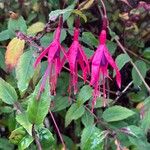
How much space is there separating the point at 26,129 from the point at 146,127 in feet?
0.87

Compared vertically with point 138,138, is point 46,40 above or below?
above

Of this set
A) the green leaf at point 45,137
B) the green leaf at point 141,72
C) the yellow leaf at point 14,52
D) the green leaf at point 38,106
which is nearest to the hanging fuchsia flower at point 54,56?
the green leaf at point 38,106

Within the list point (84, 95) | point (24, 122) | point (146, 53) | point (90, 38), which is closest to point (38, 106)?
point (24, 122)

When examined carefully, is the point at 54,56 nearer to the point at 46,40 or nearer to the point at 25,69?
the point at 25,69

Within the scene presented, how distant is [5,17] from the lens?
1.18 meters

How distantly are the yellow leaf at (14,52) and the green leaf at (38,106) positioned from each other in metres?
0.19

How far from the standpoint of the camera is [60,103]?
3.28ft

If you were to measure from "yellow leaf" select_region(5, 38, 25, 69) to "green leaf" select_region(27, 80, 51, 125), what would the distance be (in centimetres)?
19

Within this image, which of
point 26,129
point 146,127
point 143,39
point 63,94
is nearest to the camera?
point 26,129

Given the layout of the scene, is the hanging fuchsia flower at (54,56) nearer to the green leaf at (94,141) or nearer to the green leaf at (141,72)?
the green leaf at (94,141)

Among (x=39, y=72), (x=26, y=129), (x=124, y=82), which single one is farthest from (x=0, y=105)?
(x=124, y=82)

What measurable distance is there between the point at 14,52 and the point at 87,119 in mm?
197

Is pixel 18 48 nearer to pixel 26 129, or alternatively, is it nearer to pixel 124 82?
pixel 26 129

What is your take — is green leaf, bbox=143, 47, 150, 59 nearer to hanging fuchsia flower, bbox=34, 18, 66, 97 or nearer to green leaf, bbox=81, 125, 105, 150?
green leaf, bbox=81, 125, 105, 150
